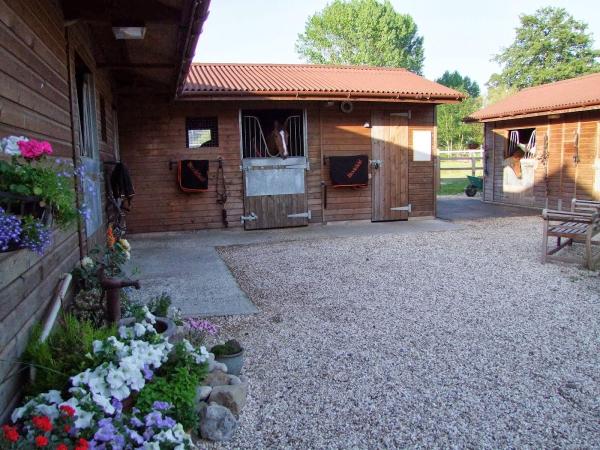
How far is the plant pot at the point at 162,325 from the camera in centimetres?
313

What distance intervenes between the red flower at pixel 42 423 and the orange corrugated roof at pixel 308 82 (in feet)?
24.6

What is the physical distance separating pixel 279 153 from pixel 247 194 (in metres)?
0.96

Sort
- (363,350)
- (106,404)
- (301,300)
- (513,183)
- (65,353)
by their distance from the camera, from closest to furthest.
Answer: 1. (106,404)
2. (65,353)
3. (363,350)
4. (301,300)
5. (513,183)

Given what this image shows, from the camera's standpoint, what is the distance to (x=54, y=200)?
6.64 ft

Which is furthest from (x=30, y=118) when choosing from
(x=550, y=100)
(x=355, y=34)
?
(x=355, y=34)

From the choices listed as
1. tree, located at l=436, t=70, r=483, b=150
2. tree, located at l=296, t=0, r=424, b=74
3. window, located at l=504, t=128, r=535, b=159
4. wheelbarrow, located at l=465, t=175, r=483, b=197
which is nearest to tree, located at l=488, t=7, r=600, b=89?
tree, located at l=436, t=70, r=483, b=150

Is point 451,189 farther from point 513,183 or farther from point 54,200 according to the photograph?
point 54,200

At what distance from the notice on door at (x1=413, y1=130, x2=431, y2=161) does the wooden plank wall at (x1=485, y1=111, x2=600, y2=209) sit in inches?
145

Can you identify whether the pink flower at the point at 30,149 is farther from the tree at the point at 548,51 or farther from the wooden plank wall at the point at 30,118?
the tree at the point at 548,51

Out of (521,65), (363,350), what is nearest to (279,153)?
(363,350)

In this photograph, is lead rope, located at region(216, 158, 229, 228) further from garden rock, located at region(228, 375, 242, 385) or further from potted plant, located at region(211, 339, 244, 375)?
garden rock, located at region(228, 375, 242, 385)

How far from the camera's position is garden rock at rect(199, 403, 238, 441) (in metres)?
2.64

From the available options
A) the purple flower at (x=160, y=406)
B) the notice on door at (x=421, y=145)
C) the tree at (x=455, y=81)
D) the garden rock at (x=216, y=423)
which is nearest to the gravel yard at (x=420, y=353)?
the garden rock at (x=216, y=423)

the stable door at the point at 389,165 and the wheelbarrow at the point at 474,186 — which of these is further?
the wheelbarrow at the point at 474,186
